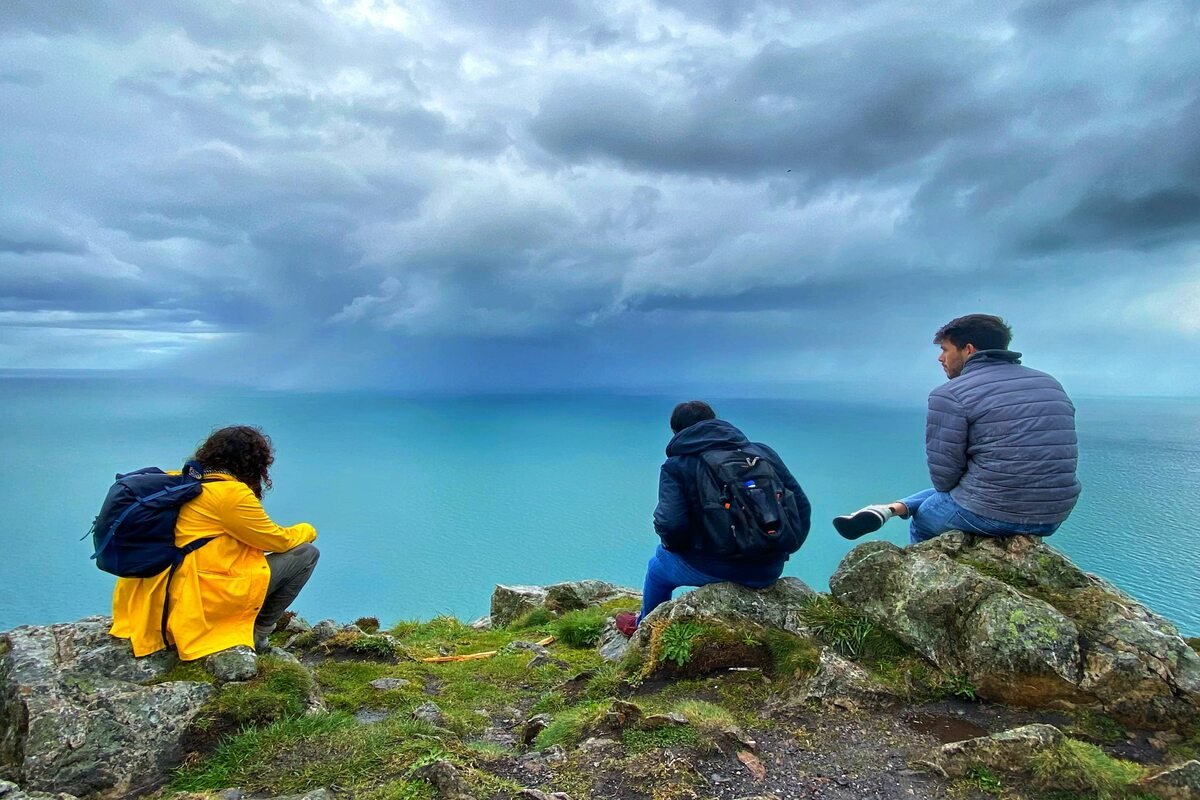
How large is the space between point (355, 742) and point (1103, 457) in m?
149

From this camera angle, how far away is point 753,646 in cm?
A: 644

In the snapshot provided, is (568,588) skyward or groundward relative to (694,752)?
groundward

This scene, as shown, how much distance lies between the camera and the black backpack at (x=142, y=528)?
558cm

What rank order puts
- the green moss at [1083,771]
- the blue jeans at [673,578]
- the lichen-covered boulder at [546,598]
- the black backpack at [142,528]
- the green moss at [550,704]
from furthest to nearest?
the lichen-covered boulder at [546,598] < the blue jeans at [673,578] < the green moss at [550,704] < the black backpack at [142,528] < the green moss at [1083,771]

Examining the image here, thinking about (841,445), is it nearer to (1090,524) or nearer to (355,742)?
(1090,524)

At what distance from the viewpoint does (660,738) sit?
486 centimetres

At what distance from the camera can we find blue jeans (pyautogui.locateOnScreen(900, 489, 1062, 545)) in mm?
6578

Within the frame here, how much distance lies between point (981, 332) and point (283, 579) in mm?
8293

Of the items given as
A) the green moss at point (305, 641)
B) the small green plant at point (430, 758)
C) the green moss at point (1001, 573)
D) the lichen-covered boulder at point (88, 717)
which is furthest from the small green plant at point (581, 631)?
the lichen-covered boulder at point (88, 717)

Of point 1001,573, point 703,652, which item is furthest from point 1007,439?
point 703,652

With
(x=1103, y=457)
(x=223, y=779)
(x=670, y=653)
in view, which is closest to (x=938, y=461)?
(x=670, y=653)

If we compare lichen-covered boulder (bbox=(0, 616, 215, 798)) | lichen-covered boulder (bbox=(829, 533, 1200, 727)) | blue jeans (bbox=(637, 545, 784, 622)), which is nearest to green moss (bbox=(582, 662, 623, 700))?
blue jeans (bbox=(637, 545, 784, 622))

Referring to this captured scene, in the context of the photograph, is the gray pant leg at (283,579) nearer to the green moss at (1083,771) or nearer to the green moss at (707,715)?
the green moss at (707,715)

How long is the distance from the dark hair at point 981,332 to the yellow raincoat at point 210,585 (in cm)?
Answer: 775
